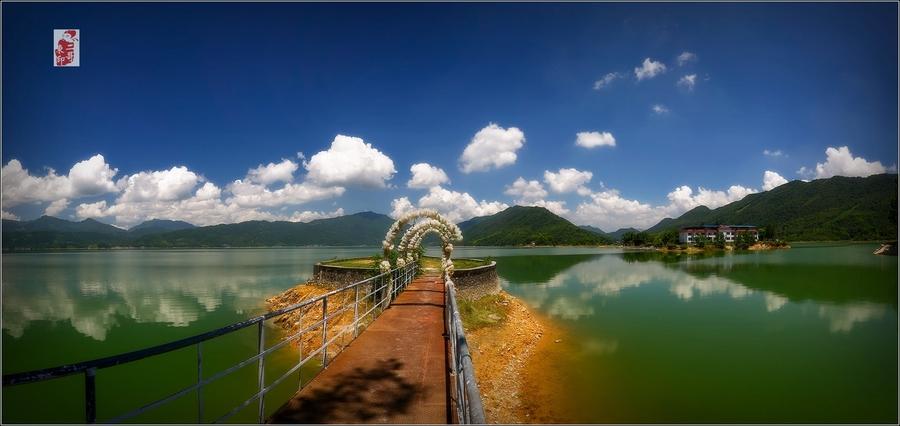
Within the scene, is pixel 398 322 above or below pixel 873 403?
above

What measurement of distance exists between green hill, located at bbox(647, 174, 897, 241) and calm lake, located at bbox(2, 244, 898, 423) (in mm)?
86565

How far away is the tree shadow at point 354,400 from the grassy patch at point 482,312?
974 cm

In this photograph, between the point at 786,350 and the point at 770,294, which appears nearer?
the point at 786,350

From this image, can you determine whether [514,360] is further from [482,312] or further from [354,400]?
[354,400]

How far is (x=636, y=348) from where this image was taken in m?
15.4

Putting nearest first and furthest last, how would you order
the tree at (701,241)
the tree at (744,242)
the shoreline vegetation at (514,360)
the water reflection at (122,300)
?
the shoreline vegetation at (514,360) → the water reflection at (122,300) → the tree at (744,242) → the tree at (701,241)

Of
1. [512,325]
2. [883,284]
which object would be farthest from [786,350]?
[883,284]

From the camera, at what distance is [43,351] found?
58.3 feet

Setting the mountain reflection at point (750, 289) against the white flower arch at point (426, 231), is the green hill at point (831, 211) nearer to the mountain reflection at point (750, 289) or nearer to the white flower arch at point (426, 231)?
the mountain reflection at point (750, 289)

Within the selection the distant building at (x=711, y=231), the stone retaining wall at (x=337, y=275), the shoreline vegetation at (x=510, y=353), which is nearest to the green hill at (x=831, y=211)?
the distant building at (x=711, y=231)

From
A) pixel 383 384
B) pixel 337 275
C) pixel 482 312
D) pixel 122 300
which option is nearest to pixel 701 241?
pixel 482 312

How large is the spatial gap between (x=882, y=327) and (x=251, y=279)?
155 feet

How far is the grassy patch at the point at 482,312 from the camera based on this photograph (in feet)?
54.9

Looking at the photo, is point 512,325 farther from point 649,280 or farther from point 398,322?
point 649,280
